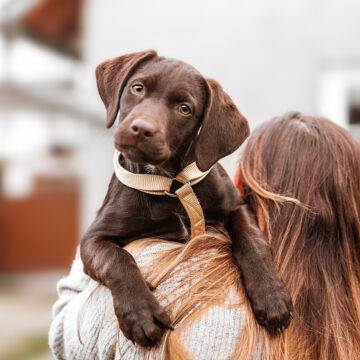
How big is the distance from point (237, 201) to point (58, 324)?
661 millimetres

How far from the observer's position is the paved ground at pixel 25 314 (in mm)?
5772

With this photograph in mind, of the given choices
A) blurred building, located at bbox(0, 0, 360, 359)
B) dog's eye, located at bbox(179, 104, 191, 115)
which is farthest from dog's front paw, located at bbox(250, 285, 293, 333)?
blurred building, located at bbox(0, 0, 360, 359)

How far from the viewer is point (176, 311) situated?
1.41 m

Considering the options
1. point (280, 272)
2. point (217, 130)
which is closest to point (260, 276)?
point (280, 272)

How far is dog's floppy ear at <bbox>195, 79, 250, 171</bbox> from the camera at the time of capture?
1.65 metres

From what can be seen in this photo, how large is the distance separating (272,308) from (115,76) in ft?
2.84

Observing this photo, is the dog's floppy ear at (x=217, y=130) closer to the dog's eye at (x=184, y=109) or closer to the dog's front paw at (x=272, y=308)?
the dog's eye at (x=184, y=109)

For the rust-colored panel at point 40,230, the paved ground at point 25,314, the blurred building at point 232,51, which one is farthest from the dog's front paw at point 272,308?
the rust-colored panel at point 40,230

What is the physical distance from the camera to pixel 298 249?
5.19 feet

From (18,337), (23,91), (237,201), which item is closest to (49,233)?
(18,337)

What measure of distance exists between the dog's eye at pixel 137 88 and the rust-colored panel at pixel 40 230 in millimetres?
9150

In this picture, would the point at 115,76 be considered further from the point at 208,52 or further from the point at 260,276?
the point at 208,52

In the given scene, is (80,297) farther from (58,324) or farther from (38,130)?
(38,130)

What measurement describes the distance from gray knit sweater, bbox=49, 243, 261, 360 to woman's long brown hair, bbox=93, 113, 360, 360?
2 centimetres
